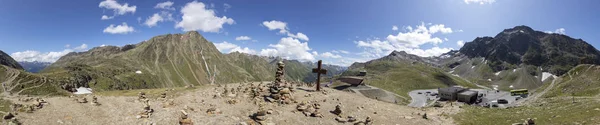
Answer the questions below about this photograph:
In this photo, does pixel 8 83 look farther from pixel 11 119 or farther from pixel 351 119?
pixel 351 119

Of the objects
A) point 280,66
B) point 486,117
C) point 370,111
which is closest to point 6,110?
point 280,66

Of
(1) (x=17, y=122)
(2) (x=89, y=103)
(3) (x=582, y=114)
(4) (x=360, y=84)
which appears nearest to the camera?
(1) (x=17, y=122)

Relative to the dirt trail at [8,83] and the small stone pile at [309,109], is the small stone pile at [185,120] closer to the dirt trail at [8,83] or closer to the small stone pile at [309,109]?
the small stone pile at [309,109]

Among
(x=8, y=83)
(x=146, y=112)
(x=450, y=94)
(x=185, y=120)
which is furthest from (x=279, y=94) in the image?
(x=450, y=94)

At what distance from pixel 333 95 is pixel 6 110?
3208 cm

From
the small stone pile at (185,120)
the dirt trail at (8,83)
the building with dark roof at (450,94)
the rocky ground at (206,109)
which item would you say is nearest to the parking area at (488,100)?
the building with dark roof at (450,94)

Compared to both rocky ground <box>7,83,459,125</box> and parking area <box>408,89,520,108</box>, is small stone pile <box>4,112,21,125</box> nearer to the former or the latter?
rocky ground <box>7,83,459,125</box>

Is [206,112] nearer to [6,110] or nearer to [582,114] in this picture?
[6,110]

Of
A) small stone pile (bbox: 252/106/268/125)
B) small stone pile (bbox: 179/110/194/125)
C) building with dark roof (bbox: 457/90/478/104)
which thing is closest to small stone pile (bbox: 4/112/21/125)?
small stone pile (bbox: 179/110/194/125)

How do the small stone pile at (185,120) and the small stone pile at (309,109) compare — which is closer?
the small stone pile at (185,120)

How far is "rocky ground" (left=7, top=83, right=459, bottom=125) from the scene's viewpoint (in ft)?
69.6

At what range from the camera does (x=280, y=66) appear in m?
37.6

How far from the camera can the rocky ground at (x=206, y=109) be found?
21219 mm

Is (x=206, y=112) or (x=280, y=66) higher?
(x=280, y=66)
